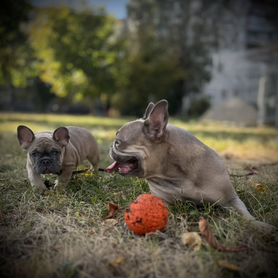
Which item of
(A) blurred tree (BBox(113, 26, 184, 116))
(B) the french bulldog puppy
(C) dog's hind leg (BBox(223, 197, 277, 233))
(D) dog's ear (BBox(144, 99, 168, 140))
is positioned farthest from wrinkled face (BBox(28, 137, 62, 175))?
(A) blurred tree (BBox(113, 26, 184, 116))

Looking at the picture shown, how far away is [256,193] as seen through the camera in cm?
389

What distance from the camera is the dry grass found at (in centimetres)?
243

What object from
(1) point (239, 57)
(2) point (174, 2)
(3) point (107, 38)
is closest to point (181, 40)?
(2) point (174, 2)

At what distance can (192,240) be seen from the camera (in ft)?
8.88

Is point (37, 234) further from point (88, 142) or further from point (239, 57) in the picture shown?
point (239, 57)

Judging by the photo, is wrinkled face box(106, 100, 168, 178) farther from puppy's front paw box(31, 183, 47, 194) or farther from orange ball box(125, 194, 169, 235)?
puppy's front paw box(31, 183, 47, 194)

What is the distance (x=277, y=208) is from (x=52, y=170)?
210cm

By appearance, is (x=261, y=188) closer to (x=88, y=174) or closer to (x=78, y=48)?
(x=88, y=174)

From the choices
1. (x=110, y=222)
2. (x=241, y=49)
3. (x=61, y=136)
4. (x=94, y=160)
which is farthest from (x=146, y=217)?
(x=241, y=49)

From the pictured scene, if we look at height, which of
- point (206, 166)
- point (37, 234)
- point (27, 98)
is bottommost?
point (27, 98)

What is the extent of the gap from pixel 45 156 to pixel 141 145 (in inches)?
53.3

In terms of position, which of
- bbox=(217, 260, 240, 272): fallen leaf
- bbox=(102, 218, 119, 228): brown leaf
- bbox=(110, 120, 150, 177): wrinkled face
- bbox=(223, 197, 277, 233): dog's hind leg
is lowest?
bbox=(102, 218, 119, 228): brown leaf

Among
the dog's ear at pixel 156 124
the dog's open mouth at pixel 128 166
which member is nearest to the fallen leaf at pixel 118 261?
the dog's open mouth at pixel 128 166

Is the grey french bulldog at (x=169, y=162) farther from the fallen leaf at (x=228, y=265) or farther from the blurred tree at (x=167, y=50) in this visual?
the blurred tree at (x=167, y=50)
